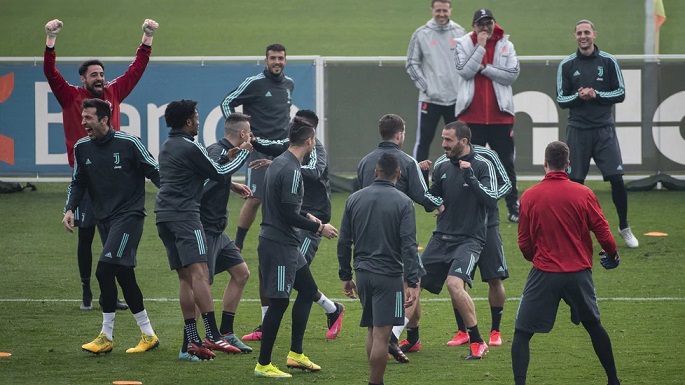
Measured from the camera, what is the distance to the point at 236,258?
1047 centimetres

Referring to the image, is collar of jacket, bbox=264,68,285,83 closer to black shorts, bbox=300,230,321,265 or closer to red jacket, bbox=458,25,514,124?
red jacket, bbox=458,25,514,124

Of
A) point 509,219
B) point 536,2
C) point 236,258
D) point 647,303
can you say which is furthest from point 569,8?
point 236,258

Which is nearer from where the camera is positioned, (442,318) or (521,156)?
(442,318)

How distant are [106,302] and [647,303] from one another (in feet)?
17.1

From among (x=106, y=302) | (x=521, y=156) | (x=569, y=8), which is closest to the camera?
(x=106, y=302)

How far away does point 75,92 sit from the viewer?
38.7ft

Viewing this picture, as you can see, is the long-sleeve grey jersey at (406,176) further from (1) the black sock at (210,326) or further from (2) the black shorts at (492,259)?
(1) the black sock at (210,326)

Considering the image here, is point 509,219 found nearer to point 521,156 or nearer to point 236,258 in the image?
point 521,156

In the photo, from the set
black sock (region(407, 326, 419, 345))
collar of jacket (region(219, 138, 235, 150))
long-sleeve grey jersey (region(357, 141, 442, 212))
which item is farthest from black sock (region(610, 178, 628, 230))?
collar of jacket (region(219, 138, 235, 150))

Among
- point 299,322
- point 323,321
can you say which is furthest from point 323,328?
point 299,322

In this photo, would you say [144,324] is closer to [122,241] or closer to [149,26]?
[122,241]

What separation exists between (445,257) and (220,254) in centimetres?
192

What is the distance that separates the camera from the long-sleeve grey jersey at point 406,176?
988 centimetres

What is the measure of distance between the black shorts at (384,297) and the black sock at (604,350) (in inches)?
53.3
